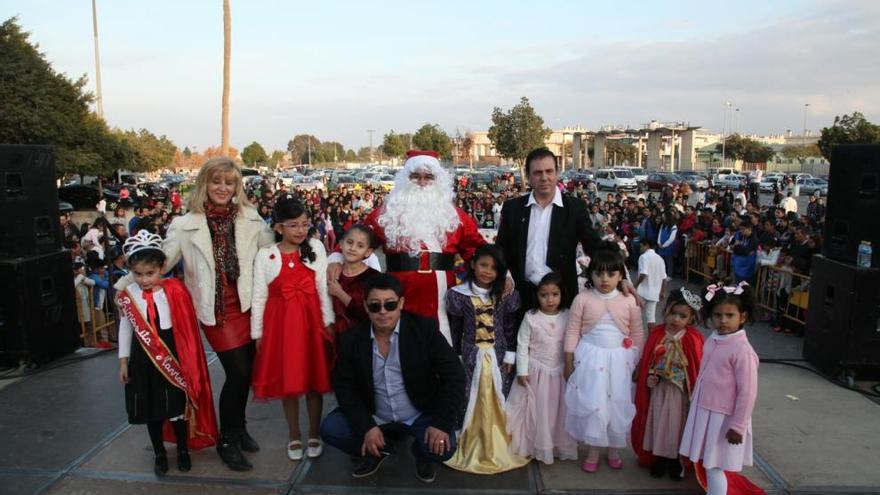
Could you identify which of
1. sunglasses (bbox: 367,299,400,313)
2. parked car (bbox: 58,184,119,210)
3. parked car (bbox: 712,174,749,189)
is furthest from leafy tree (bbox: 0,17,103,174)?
parked car (bbox: 712,174,749,189)

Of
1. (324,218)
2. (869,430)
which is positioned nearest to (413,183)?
(869,430)

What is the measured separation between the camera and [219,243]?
12.0 ft

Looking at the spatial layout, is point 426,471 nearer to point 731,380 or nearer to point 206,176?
point 731,380

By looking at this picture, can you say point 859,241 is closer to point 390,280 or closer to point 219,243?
point 390,280

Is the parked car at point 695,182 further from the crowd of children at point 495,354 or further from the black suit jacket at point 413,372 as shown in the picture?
the black suit jacket at point 413,372

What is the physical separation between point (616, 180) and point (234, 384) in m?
39.4

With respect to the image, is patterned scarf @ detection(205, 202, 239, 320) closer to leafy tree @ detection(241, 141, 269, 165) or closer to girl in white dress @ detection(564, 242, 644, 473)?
girl in white dress @ detection(564, 242, 644, 473)

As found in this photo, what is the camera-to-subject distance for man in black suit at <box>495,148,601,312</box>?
399 cm

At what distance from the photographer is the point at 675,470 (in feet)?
11.7

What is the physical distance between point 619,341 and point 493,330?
2.52 feet

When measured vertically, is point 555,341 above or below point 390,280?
below

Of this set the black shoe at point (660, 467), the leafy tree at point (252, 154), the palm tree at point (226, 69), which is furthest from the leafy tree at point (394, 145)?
the black shoe at point (660, 467)

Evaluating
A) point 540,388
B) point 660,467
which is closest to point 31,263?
point 540,388

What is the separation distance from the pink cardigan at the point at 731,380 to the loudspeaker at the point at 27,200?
227 inches
